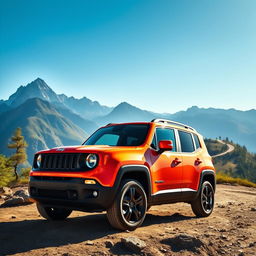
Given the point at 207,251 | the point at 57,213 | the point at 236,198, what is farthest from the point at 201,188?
the point at 236,198

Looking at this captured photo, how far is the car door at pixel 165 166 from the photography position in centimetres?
623

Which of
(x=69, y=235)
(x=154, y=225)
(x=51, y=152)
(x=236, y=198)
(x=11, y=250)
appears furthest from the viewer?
(x=236, y=198)

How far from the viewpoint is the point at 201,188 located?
789 cm

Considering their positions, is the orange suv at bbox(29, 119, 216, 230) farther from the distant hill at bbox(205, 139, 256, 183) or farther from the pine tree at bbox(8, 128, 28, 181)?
the distant hill at bbox(205, 139, 256, 183)

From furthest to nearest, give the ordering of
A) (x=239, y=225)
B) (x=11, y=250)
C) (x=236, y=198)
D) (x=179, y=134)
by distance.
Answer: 1. (x=236, y=198)
2. (x=179, y=134)
3. (x=239, y=225)
4. (x=11, y=250)

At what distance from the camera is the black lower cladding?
16.7ft

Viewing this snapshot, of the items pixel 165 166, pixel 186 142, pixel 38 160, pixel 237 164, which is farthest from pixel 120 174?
pixel 237 164

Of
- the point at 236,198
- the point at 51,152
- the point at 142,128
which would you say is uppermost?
the point at 142,128

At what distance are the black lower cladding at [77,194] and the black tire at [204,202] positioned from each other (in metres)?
3.31

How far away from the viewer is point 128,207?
221 inches

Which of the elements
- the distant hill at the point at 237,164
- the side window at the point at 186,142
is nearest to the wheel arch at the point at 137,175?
the side window at the point at 186,142

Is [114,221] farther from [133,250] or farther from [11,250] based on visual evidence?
[11,250]

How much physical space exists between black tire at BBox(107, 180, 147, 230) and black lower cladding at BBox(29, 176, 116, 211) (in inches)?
7.0

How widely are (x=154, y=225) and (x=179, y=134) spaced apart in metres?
2.24
